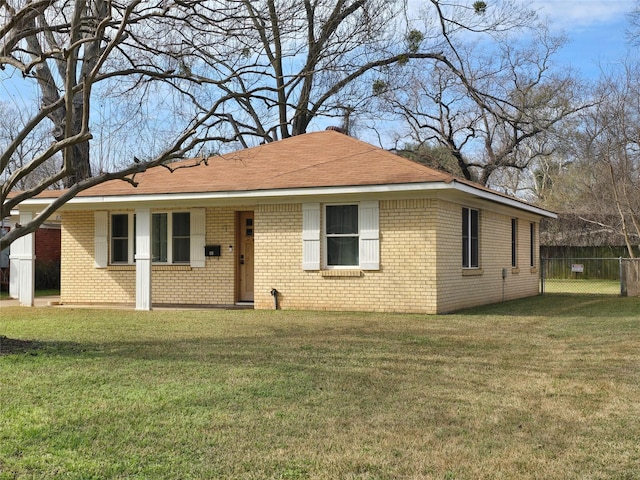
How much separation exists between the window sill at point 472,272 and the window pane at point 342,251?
2.93 m

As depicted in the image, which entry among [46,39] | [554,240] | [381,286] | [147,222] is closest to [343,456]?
[46,39]

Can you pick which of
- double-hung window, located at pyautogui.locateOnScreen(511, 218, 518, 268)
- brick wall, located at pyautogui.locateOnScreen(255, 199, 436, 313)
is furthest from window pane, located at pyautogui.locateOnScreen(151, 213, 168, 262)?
double-hung window, located at pyautogui.locateOnScreen(511, 218, 518, 268)

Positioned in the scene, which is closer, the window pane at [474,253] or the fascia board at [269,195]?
the fascia board at [269,195]

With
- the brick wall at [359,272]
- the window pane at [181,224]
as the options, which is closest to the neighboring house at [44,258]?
the window pane at [181,224]

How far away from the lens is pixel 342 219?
1602 centimetres

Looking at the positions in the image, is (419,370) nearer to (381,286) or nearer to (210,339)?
(210,339)

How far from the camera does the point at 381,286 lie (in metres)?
15.5

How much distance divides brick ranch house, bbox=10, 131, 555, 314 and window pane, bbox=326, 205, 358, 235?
2 centimetres

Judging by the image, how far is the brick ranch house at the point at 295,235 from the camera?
15320 millimetres

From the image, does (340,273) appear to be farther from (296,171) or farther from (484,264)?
(484,264)

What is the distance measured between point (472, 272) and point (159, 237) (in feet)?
26.4

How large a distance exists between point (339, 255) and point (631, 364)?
817cm

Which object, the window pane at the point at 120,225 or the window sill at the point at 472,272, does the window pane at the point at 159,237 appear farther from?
the window sill at the point at 472,272

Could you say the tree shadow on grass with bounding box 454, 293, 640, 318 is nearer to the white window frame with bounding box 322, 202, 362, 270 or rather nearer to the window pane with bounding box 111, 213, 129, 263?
the white window frame with bounding box 322, 202, 362, 270
